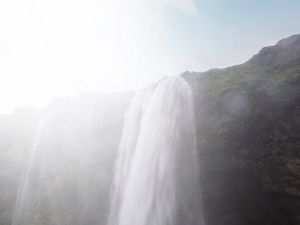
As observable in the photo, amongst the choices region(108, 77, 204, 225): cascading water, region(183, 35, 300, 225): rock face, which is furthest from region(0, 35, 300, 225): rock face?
region(108, 77, 204, 225): cascading water

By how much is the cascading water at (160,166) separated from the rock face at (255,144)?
0.96 m

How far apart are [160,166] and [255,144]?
5.76 meters

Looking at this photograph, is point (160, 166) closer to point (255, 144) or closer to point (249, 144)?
point (249, 144)

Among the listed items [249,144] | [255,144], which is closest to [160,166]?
[249,144]

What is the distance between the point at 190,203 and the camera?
16.1m

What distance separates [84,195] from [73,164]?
3.14m

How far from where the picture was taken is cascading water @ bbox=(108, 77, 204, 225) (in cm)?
1602

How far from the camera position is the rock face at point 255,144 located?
13344 millimetres

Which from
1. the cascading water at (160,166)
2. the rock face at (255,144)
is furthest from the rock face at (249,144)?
the cascading water at (160,166)

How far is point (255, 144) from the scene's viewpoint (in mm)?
14195

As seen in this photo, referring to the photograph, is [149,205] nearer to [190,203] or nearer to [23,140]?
[190,203]

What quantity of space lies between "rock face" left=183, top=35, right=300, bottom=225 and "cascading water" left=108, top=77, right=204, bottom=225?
37.6 inches

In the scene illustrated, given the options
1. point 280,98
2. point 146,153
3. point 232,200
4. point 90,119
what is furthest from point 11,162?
point 280,98

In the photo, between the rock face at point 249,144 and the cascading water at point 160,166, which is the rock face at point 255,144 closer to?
the rock face at point 249,144
